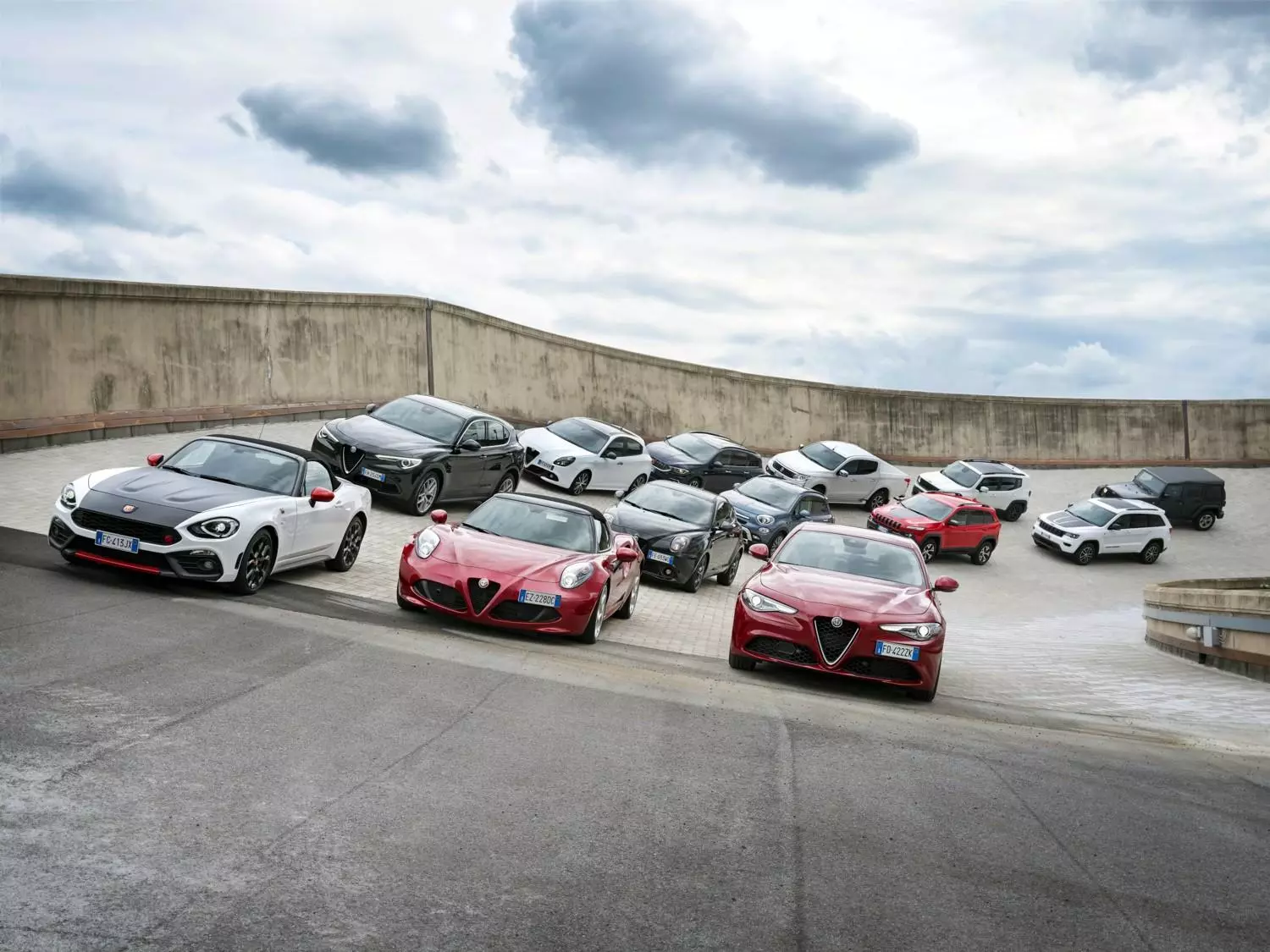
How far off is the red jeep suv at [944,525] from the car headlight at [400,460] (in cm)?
1367

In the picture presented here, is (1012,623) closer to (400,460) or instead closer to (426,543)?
(400,460)

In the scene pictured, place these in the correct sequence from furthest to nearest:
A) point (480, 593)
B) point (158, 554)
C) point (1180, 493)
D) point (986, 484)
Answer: point (1180, 493), point (986, 484), point (480, 593), point (158, 554)

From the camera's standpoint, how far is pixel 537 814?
18.7 feet

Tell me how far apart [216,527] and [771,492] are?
15485 millimetres

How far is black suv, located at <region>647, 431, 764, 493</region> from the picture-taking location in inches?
1118

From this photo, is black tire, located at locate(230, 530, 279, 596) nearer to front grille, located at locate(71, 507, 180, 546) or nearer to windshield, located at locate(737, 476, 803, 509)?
front grille, located at locate(71, 507, 180, 546)

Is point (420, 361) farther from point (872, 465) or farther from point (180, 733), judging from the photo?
point (180, 733)

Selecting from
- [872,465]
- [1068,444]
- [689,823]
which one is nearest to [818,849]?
[689,823]

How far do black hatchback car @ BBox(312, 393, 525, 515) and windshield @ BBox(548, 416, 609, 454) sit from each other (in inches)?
163

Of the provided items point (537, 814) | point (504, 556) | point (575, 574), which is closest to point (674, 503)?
point (575, 574)

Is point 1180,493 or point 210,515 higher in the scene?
point 1180,493

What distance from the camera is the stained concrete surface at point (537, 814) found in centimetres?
446

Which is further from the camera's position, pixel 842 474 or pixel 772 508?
pixel 842 474

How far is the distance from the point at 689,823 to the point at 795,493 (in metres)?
19.1
